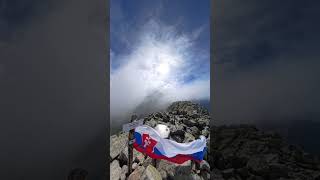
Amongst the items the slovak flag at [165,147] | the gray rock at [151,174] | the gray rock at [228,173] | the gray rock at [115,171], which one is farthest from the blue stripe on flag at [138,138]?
the gray rock at [228,173]

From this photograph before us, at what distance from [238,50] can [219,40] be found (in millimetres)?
355

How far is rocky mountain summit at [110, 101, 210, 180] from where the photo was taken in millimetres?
4430

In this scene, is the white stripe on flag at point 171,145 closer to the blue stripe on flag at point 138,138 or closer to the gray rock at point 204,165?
the blue stripe on flag at point 138,138

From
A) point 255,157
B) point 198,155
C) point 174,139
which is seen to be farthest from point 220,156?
point 174,139

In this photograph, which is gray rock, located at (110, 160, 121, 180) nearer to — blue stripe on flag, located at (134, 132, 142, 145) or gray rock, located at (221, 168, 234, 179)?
blue stripe on flag, located at (134, 132, 142, 145)

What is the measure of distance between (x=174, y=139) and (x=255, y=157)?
1.39m

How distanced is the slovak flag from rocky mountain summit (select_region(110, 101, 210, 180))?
0.19 metres

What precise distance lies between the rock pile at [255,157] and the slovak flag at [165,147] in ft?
1.00

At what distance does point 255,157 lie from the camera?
13.8 feet

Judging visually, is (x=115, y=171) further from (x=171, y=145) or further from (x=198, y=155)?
(x=198, y=155)

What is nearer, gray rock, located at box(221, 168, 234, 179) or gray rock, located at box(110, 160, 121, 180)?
gray rock, located at box(221, 168, 234, 179)

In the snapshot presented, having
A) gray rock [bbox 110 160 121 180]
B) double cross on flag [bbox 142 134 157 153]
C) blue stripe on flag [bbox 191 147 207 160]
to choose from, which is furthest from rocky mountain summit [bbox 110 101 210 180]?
double cross on flag [bbox 142 134 157 153]

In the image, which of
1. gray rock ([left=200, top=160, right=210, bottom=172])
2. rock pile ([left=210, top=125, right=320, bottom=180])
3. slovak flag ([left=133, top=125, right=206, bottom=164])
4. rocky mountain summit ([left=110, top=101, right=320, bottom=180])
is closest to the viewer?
rock pile ([left=210, top=125, right=320, bottom=180])

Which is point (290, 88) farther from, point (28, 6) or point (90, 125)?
point (28, 6)
